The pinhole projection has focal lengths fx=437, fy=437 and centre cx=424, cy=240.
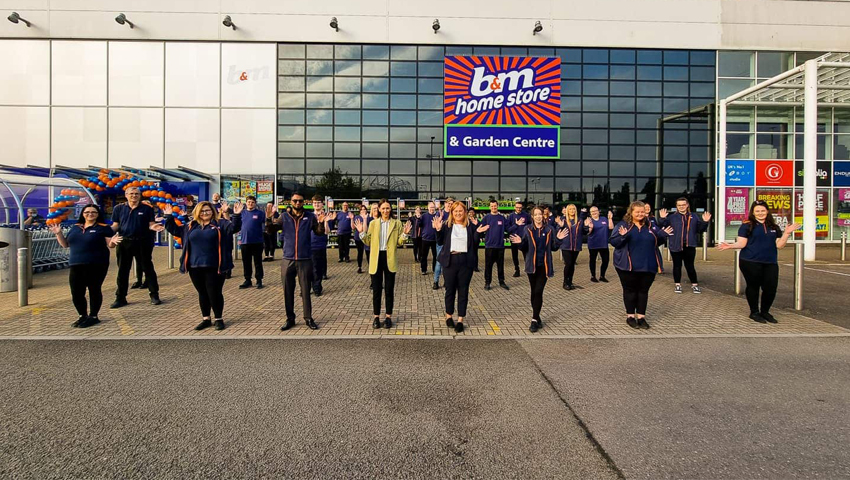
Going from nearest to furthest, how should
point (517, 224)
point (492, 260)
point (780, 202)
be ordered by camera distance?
1. point (492, 260)
2. point (517, 224)
3. point (780, 202)

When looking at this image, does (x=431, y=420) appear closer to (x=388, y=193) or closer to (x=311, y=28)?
(x=388, y=193)

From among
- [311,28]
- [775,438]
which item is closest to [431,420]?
[775,438]

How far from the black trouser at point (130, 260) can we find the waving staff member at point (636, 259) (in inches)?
313

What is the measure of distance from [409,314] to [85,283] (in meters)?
4.81

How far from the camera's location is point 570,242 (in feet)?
32.7

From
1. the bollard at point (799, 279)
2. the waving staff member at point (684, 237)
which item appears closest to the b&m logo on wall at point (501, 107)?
the waving staff member at point (684, 237)

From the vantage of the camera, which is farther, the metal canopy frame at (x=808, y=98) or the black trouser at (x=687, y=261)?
the metal canopy frame at (x=808, y=98)

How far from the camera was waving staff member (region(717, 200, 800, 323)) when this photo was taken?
663 centimetres

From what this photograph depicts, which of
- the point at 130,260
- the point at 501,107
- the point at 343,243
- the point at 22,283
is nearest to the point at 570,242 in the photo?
the point at 343,243

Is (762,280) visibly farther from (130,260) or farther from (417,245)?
(130,260)

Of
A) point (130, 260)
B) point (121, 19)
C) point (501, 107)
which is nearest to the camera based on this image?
point (130, 260)

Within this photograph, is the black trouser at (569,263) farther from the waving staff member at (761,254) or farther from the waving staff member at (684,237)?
the waving staff member at (761,254)

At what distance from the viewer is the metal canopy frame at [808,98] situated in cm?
1423

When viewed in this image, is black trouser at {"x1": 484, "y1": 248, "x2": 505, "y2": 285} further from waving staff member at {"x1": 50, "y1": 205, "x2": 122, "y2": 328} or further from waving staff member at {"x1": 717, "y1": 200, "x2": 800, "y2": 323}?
waving staff member at {"x1": 50, "y1": 205, "x2": 122, "y2": 328}
